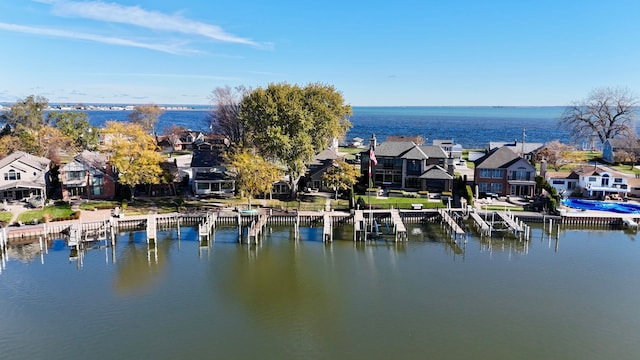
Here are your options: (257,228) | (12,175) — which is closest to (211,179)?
(257,228)

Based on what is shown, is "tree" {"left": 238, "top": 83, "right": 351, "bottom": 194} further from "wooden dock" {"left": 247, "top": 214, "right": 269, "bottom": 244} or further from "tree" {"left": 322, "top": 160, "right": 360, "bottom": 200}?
"wooden dock" {"left": 247, "top": 214, "right": 269, "bottom": 244}

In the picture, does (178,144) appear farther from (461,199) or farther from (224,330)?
(224,330)

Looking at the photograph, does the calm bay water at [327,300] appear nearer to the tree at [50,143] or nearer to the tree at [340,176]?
the tree at [340,176]

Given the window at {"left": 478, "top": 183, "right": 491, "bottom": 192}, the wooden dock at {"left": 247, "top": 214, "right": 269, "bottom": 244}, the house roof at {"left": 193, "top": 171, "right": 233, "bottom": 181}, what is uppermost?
the house roof at {"left": 193, "top": 171, "right": 233, "bottom": 181}

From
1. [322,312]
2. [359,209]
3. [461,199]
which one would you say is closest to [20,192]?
[359,209]

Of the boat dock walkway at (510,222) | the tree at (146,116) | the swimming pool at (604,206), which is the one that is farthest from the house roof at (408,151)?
the tree at (146,116)

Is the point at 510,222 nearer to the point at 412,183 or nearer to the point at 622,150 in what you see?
the point at 412,183

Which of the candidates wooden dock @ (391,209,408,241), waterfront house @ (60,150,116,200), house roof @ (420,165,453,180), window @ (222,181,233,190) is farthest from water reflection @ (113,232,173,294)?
A: house roof @ (420,165,453,180)
